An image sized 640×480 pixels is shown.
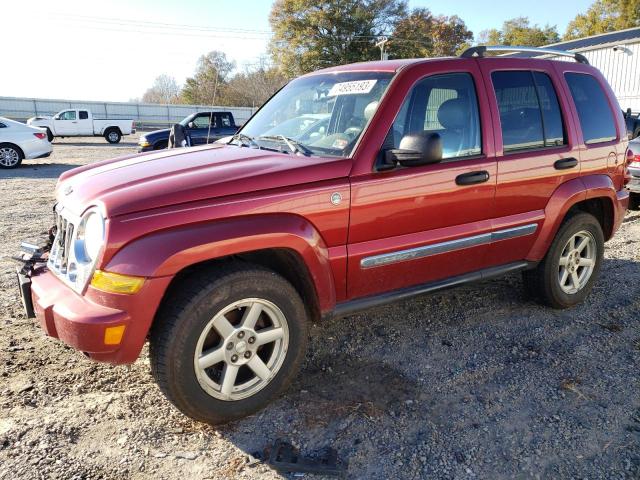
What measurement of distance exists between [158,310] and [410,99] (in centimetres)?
201

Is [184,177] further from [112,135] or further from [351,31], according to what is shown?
[351,31]

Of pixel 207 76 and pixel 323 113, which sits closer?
pixel 323 113

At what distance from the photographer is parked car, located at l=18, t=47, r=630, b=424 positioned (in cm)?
250

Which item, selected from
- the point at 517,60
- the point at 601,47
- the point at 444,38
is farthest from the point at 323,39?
the point at 517,60

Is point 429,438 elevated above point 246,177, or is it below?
below

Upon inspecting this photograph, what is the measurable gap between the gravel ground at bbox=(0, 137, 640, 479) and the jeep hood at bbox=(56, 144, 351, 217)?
1184 millimetres

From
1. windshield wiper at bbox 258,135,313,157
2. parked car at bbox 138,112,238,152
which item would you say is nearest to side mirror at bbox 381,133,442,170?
windshield wiper at bbox 258,135,313,157

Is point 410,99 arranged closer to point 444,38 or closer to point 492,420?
point 492,420

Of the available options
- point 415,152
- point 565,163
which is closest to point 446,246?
point 415,152

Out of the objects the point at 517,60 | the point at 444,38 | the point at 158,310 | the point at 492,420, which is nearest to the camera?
the point at 158,310

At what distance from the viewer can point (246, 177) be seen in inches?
108

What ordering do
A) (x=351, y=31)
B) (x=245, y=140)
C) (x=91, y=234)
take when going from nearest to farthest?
1. (x=91, y=234)
2. (x=245, y=140)
3. (x=351, y=31)

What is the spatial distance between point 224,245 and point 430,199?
1.42 metres

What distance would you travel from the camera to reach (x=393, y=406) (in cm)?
301
